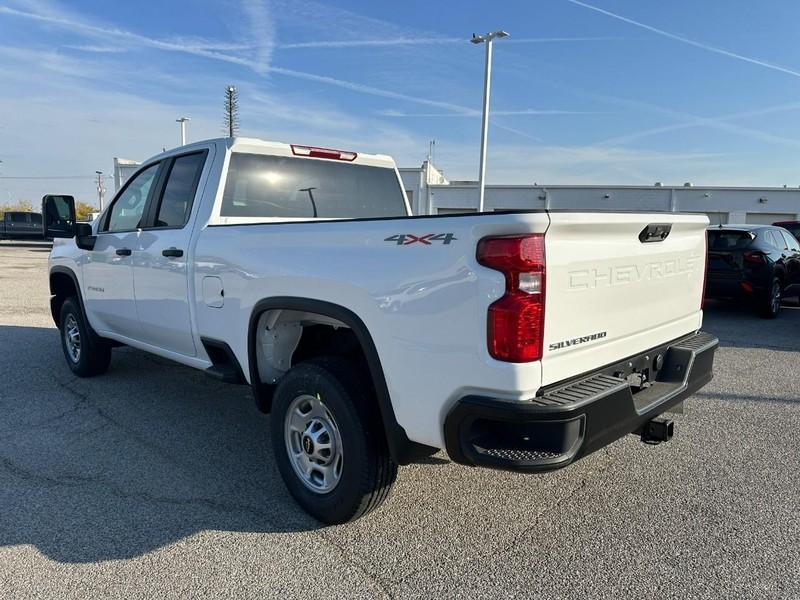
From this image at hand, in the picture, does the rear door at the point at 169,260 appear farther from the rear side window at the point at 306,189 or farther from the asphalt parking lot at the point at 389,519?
the asphalt parking lot at the point at 389,519

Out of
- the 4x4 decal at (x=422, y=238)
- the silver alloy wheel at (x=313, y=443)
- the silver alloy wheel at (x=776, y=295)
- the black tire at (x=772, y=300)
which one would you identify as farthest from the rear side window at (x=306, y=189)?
the silver alloy wheel at (x=776, y=295)

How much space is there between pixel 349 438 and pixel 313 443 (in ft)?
1.26

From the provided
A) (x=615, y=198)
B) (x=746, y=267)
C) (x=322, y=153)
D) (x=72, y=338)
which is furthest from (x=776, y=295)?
(x=615, y=198)

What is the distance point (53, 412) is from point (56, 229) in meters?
1.69

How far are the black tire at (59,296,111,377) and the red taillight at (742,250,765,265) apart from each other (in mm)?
9486

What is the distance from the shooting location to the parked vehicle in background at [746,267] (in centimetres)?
984

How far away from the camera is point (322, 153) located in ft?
15.7

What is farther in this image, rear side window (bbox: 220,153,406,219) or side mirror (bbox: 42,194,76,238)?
side mirror (bbox: 42,194,76,238)

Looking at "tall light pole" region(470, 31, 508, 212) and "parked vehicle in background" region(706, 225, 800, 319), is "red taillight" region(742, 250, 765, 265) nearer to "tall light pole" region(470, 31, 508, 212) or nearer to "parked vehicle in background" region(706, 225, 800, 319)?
"parked vehicle in background" region(706, 225, 800, 319)

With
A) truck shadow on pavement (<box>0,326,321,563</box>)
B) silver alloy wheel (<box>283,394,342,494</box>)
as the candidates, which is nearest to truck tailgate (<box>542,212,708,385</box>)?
silver alloy wheel (<box>283,394,342,494</box>)

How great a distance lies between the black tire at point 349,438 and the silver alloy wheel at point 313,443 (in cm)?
3

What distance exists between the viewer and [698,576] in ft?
8.97

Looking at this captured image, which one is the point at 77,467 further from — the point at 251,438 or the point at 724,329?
the point at 724,329

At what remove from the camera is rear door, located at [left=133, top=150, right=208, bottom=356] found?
13.5 ft
